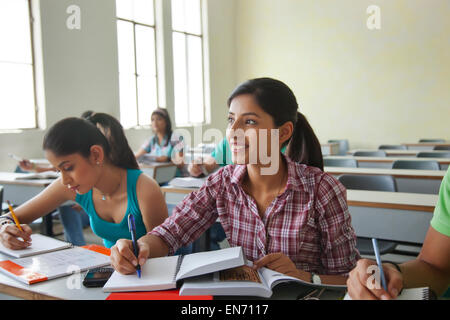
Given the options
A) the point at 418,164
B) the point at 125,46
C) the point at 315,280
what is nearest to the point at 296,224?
the point at 315,280

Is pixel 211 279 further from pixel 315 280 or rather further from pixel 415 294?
pixel 415 294

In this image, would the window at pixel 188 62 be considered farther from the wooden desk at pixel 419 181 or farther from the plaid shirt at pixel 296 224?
the plaid shirt at pixel 296 224

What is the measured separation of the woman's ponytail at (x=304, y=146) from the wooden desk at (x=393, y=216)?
2.67ft

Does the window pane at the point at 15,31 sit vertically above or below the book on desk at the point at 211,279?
above

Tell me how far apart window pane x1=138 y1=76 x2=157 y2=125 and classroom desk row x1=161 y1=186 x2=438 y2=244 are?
16.2 feet

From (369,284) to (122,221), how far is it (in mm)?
1037

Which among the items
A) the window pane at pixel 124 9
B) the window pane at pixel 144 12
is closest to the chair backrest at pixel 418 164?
the window pane at pixel 124 9

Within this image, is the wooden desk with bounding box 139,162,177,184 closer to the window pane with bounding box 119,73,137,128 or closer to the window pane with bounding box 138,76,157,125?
the window pane with bounding box 119,73,137,128

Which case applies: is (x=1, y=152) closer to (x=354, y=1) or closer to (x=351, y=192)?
(x=351, y=192)

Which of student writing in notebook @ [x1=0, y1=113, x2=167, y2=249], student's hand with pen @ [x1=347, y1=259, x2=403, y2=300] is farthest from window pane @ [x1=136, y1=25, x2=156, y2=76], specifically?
student's hand with pen @ [x1=347, y1=259, x2=403, y2=300]

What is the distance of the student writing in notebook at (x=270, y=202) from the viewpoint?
48.2 inches

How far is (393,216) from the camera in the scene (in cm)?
204

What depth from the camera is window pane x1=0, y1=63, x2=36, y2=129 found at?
464 centimetres
